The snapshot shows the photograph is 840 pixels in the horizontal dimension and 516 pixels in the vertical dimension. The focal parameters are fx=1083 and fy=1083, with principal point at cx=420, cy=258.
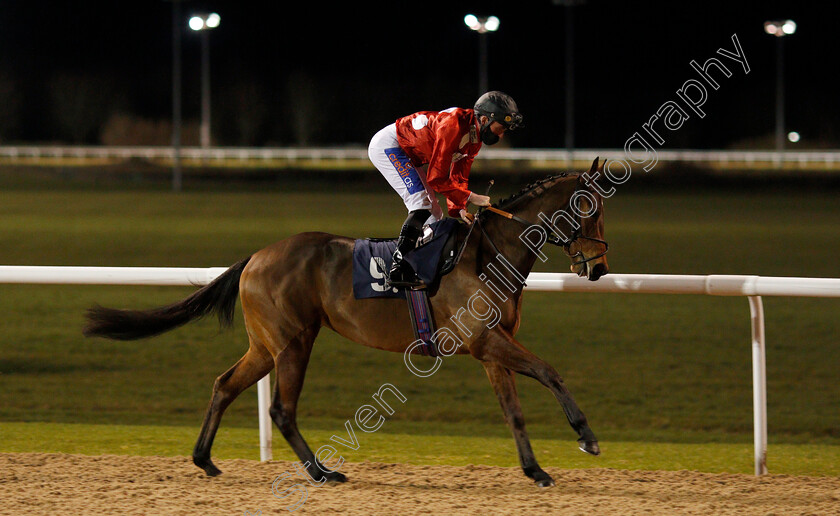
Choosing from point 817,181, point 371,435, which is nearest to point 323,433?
point 371,435

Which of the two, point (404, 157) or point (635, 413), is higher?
point (404, 157)

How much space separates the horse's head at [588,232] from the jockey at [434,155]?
12.9 inches

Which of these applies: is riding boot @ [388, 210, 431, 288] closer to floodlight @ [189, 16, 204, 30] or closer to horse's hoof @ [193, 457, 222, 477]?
horse's hoof @ [193, 457, 222, 477]

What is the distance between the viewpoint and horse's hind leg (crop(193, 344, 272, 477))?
4.03 metres

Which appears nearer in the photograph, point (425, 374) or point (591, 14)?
point (425, 374)

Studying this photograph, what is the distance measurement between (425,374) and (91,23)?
5375 cm

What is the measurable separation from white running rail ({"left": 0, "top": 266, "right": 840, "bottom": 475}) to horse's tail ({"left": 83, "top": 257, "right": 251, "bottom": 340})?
14 centimetres

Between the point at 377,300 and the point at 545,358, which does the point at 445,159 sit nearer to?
the point at 377,300

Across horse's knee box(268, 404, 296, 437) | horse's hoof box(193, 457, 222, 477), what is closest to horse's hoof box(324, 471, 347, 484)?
horse's knee box(268, 404, 296, 437)

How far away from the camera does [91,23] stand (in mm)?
56062

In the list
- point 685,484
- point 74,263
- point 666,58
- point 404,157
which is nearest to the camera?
point 685,484

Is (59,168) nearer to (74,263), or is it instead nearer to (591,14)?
(74,263)

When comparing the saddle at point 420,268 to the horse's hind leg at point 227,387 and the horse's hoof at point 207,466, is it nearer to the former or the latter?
the horse's hind leg at point 227,387

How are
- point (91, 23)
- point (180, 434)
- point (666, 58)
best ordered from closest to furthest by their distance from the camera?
point (180, 434)
point (666, 58)
point (91, 23)
